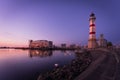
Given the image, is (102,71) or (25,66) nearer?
(102,71)

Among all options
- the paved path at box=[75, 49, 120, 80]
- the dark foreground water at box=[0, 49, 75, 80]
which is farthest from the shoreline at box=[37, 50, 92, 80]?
the dark foreground water at box=[0, 49, 75, 80]

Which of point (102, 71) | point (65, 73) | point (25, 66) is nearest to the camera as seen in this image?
point (102, 71)

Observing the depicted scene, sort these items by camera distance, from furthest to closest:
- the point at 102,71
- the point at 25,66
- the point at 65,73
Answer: the point at 25,66 → the point at 65,73 → the point at 102,71

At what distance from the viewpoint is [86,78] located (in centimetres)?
1595

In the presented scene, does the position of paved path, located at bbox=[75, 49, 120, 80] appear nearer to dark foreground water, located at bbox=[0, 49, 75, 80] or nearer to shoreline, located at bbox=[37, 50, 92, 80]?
shoreline, located at bbox=[37, 50, 92, 80]

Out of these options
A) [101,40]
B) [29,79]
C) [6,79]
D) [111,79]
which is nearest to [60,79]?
[111,79]

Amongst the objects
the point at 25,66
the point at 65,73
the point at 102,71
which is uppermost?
the point at 102,71

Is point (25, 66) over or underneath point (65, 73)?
underneath

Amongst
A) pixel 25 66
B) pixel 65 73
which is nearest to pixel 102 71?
pixel 65 73

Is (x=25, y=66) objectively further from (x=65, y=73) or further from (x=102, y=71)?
(x=102, y=71)

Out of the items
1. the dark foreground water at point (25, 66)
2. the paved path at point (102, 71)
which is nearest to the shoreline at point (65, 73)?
the paved path at point (102, 71)

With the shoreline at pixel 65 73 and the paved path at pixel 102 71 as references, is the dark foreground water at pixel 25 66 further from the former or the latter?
the paved path at pixel 102 71

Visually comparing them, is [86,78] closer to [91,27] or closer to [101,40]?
[91,27]

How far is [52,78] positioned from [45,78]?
105 cm
